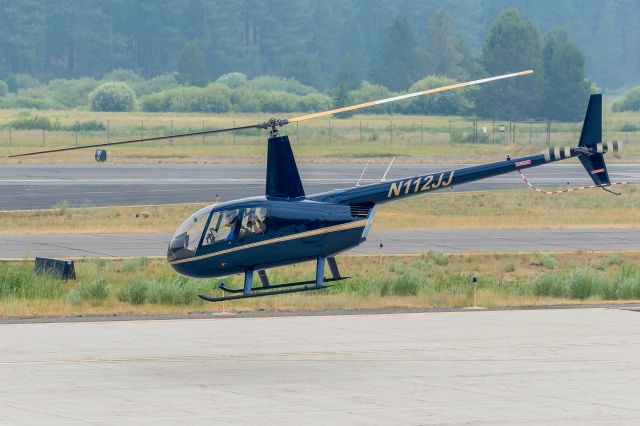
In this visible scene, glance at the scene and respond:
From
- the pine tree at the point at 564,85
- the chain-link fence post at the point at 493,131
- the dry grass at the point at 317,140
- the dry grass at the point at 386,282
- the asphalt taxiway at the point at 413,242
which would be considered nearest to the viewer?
the dry grass at the point at 386,282

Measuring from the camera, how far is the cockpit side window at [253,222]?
26.9 m

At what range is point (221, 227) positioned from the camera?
26.9 meters

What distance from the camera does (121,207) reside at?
207ft

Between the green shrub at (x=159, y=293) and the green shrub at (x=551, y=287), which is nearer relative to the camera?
the green shrub at (x=159, y=293)

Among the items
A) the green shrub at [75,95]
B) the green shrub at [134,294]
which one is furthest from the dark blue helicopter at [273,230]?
the green shrub at [75,95]

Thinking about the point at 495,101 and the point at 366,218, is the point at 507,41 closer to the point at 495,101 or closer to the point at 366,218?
the point at 495,101

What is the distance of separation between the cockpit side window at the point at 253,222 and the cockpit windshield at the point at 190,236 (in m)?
0.76

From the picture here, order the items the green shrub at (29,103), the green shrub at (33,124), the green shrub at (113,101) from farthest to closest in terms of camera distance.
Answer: the green shrub at (29,103) → the green shrub at (113,101) → the green shrub at (33,124)

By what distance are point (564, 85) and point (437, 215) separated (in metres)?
94.4

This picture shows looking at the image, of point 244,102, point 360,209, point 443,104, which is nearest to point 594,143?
point 360,209

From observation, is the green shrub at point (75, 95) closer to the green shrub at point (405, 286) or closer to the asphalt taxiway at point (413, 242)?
the asphalt taxiway at point (413, 242)

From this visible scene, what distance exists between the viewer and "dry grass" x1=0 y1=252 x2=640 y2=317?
35.0 m

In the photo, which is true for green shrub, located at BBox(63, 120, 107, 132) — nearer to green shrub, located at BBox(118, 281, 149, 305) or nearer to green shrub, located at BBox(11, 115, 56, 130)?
green shrub, located at BBox(11, 115, 56, 130)

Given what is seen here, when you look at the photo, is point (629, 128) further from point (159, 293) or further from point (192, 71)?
point (159, 293)
